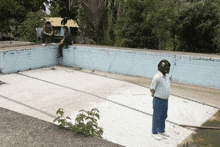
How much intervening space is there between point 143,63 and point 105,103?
293 cm

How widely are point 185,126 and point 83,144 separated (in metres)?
3.11

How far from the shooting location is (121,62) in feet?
30.0

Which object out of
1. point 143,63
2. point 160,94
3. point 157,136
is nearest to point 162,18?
point 143,63

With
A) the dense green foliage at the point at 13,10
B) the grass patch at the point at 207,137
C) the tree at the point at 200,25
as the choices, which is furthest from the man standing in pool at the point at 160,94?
the dense green foliage at the point at 13,10

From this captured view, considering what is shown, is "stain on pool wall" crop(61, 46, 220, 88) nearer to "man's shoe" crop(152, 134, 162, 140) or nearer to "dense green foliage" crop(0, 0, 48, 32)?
"man's shoe" crop(152, 134, 162, 140)

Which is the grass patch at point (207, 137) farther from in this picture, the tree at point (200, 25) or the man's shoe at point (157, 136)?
the tree at point (200, 25)

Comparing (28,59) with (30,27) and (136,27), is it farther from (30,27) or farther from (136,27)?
(136,27)

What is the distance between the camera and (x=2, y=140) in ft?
8.59

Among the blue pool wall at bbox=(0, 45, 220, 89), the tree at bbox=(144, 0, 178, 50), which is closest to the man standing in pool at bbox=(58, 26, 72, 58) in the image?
the blue pool wall at bbox=(0, 45, 220, 89)

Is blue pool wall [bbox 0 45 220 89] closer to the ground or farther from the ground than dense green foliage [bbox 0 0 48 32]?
closer to the ground

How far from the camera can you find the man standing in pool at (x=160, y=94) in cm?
438

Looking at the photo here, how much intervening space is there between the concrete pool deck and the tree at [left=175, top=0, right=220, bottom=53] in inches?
181

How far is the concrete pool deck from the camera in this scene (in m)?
4.79

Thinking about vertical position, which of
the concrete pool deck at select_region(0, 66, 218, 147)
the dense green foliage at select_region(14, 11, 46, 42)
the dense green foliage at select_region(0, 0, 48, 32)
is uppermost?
the dense green foliage at select_region(0, 0, 48, 32)
